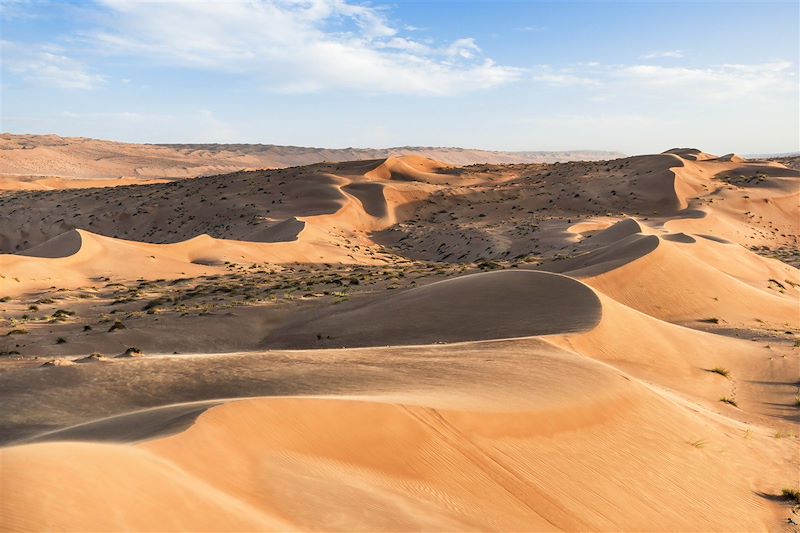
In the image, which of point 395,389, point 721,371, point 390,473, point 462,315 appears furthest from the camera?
point 462,315

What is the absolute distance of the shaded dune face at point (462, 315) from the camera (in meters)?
13.6

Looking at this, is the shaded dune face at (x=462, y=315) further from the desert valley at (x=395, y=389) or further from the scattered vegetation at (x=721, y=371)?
the scattered vegetation at (x=721, y=371)

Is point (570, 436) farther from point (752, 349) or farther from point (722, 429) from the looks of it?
point (752, 349)

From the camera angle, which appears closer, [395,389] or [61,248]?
[395,389]

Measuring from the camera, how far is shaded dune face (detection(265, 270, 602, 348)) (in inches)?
534

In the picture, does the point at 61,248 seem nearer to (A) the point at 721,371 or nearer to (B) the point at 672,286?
(B) the point at 672,286

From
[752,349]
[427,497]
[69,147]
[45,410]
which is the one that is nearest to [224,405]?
[427,497]

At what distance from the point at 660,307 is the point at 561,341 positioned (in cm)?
729

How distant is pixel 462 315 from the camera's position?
14.8m

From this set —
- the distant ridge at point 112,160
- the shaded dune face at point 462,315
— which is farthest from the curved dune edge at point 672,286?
the distant ridge at point 112,160

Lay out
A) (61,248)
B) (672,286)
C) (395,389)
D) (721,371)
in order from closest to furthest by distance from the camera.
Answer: (395,389) < (721,371) < (672,286) < (61,248)

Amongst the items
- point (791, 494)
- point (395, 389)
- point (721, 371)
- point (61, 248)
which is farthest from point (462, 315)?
point (61, 248)

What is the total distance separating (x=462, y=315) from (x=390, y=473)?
8865 millimetres

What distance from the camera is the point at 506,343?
1126cm
